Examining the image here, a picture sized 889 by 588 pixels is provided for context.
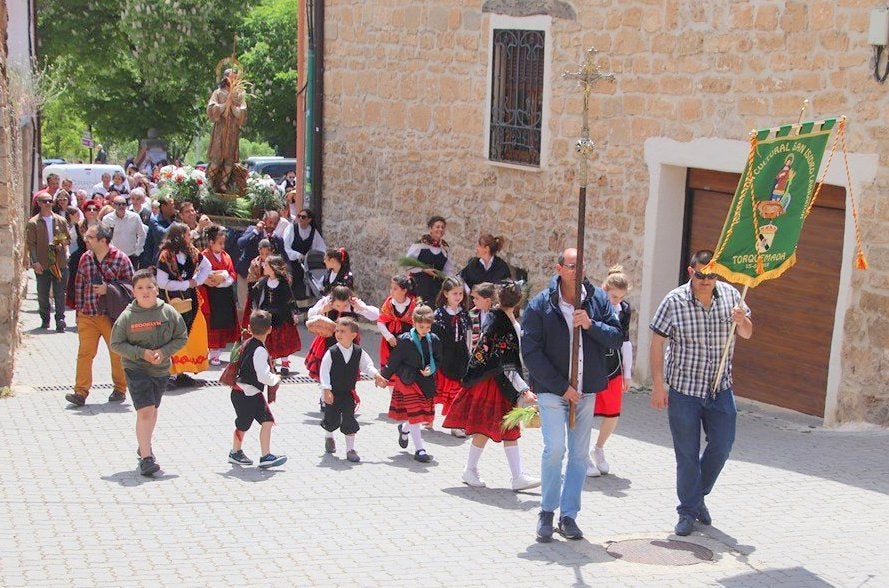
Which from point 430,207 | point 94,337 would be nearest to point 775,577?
point 94,337

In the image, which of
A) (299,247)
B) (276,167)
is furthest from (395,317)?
(276,167)

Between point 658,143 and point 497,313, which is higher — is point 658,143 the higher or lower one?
the higher one

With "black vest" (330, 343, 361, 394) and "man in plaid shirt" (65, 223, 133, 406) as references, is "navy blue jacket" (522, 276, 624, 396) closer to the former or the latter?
"black vest" (330, 343, 361, 394)

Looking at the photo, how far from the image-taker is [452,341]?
10664 mm

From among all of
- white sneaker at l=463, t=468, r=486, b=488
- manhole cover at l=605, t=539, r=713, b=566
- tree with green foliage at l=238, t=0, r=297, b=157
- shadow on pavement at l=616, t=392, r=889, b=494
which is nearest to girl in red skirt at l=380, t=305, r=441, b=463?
white sneaker at l=463, t=468, r=486, b=488

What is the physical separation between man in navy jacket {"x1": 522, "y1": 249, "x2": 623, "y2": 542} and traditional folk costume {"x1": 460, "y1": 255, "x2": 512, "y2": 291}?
4786 mm

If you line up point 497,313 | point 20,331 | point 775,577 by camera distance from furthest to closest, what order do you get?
point 20,331 → point 497,313 → point 775,577

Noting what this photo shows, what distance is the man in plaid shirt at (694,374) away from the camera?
796 centimetres

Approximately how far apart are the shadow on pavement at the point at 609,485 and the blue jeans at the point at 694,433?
3.52 ft

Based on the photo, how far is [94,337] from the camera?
39.0 ft

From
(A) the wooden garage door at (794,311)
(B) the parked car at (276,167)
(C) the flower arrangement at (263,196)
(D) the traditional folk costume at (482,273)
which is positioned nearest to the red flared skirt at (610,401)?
(A) the wooden garage door at (794,311)

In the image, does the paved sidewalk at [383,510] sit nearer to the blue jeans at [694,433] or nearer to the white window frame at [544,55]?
the blue jeans at [694,433]

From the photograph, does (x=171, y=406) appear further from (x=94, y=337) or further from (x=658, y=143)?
(x=658, y=143)

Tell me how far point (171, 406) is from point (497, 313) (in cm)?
406
